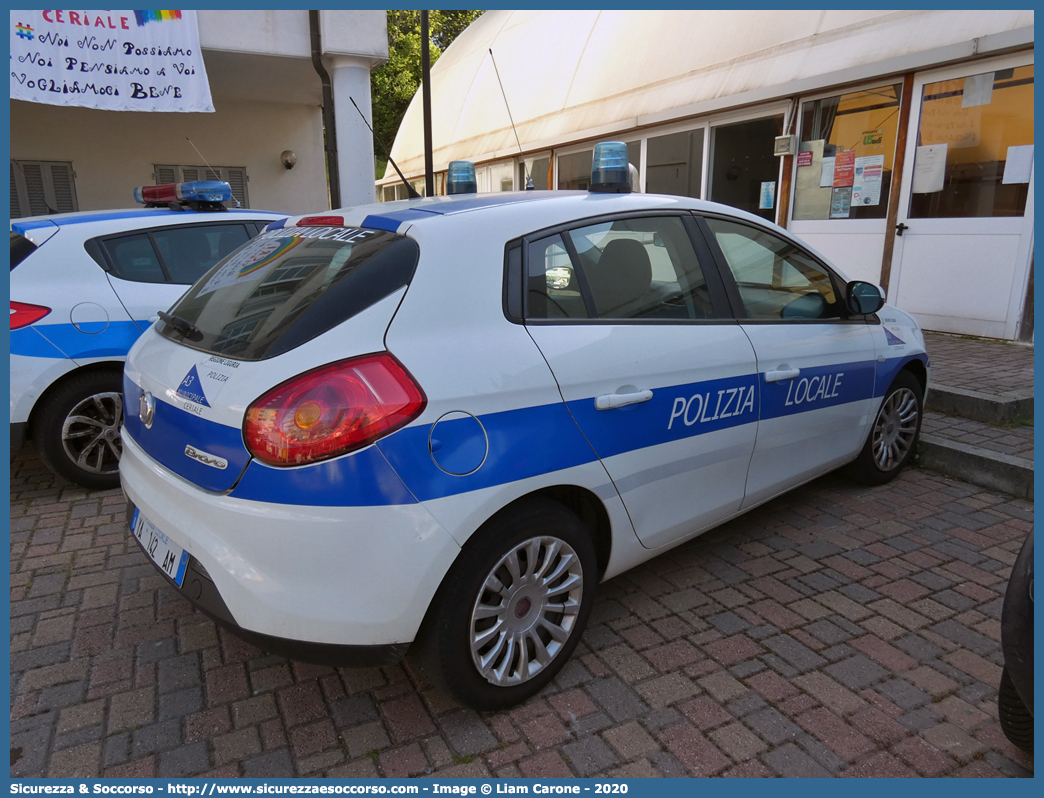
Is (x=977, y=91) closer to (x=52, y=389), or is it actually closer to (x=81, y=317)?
(x=81, y=317)

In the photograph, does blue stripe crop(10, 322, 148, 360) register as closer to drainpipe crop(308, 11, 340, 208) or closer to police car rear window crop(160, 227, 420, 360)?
police car rear window crop(160, 227, 420, 360)

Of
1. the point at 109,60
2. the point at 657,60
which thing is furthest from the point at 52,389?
the point at 657,60

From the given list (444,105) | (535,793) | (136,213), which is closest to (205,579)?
(535,793)

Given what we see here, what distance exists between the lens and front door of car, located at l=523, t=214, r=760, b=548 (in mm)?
2439

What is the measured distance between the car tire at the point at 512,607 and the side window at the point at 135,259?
3328 millimetres

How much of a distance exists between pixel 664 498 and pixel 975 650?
1328mm

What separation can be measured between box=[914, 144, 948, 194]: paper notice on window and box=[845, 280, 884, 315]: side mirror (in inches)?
171

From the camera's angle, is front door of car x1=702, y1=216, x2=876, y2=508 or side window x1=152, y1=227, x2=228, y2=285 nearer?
front door of car x1=702, y1=216, x2=876, y2=508

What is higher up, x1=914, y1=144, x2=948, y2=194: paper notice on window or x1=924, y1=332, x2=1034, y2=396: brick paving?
x1=914, y1=144, x2=948, y2=194: paper notice on window

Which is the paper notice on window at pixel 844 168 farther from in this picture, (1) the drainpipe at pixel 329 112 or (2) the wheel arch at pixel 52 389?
(2) the wheel arch at pixel 52 389

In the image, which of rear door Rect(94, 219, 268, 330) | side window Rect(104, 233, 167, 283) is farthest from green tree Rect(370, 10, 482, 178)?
side window Rect(104, 233, 167, 283)

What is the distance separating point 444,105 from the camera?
1841cm

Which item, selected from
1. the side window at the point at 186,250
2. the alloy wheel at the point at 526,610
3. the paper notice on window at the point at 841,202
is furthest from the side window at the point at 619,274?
the paper notice on window at the point at 841,202

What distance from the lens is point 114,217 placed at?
4457mm
